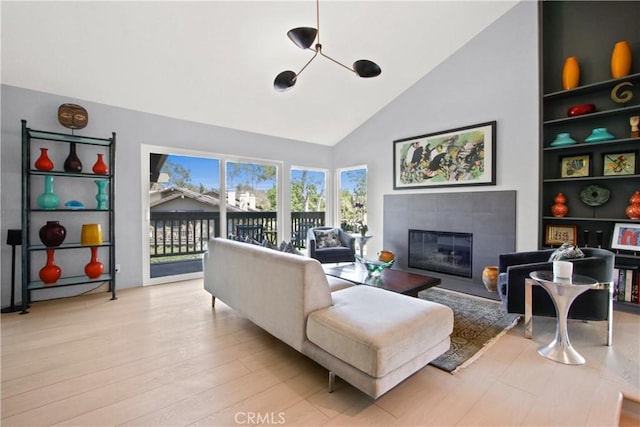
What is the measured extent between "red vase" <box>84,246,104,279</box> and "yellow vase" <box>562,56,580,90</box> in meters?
5.69

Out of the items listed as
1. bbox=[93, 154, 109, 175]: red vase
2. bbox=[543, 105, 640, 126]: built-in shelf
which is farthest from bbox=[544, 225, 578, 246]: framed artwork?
bbox=[93, 154, 109, 175]: red vase

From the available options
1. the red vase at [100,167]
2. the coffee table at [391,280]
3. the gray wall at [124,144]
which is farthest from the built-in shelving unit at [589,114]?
the red vase at [100,167]

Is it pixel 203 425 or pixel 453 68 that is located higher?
pixel 453 68

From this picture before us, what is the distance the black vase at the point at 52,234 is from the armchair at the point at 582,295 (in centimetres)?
454

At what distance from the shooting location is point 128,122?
3795 millimetres

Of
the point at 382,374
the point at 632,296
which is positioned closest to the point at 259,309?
the point at 382,374

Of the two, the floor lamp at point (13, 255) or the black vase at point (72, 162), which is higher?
the black vase at point (72, 162)

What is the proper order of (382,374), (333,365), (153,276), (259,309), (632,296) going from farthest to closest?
(153,276) → (632,296) → (259,309) → (333,365) → (382,374)

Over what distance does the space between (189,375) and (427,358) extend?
153cm

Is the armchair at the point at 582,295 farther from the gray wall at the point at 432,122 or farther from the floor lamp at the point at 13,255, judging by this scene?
the floor lamp at the point at 13,255

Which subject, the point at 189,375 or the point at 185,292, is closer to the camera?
the point at 189,375

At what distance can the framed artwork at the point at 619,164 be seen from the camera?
9.77 ft

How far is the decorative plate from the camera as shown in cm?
314

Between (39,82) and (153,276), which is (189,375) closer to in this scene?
(153,276)
